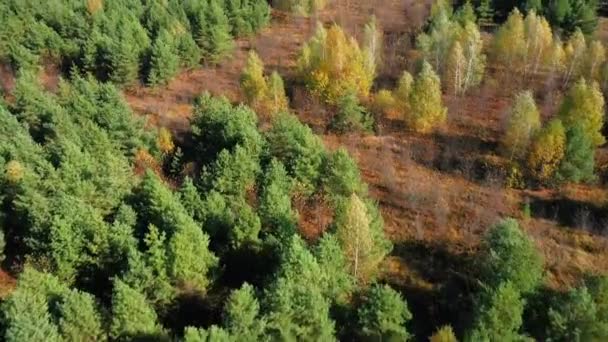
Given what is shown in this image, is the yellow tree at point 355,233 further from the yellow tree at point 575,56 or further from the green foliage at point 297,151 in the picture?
the yellow tree at point 575,56

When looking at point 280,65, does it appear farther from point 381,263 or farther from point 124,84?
point 381,263

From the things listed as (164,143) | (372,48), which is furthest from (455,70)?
(164,143)

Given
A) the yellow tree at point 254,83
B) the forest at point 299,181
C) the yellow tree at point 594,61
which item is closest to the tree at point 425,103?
the forest at point 299,181

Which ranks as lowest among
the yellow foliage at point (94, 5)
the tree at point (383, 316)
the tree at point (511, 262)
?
the tree at point (383, 316)

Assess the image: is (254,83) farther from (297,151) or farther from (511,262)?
(511,262)

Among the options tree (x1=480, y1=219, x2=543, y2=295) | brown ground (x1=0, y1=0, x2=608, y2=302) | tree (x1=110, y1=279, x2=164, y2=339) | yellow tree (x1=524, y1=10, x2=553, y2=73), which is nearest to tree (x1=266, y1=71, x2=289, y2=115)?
brown ground (x1=0, y1=0, x2=608, y2=302)

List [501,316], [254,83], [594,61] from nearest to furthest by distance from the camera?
[501,316] < [594,61] < [254,83]
